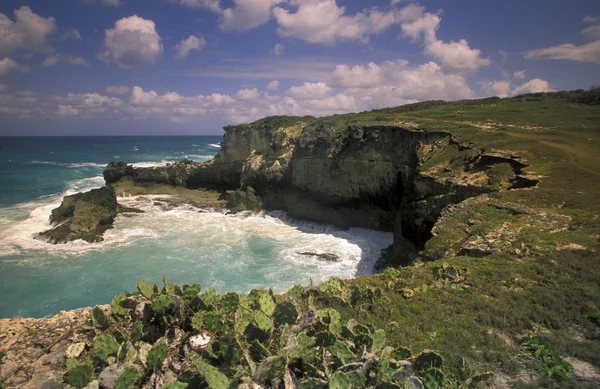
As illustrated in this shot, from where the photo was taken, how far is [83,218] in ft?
109

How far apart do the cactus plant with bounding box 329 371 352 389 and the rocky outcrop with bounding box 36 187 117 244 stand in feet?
103

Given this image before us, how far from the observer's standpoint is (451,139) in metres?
27.4

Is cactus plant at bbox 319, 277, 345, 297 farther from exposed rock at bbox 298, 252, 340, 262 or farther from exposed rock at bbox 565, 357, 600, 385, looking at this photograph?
exposed rock at bbox 298, 252, 340, 262

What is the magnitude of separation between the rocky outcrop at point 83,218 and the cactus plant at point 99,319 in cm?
2748

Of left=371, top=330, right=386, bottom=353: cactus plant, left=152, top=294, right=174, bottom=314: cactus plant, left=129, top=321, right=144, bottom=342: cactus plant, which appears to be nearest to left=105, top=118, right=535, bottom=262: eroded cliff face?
left=371, top=330, right=386, bottom=353: cactus plant

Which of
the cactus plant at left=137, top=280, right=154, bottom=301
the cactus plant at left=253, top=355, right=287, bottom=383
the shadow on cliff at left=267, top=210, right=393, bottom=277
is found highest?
the cactus plant at left=137, top=280, right=154, bottom=301

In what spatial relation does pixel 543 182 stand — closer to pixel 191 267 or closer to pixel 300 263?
pixel 300 263

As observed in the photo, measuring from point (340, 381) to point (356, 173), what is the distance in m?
29.3

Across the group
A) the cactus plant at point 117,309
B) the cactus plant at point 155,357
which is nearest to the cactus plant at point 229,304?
the cactus plant at point 117,309

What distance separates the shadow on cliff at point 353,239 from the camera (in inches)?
1026

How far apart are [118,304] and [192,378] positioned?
312cm

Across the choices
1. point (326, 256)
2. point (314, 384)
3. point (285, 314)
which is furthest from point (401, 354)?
point (326, 256)

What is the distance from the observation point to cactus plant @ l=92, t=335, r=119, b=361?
5.68m

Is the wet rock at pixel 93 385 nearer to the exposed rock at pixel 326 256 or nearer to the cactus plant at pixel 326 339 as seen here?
the cactus plant at pixel 326 339
